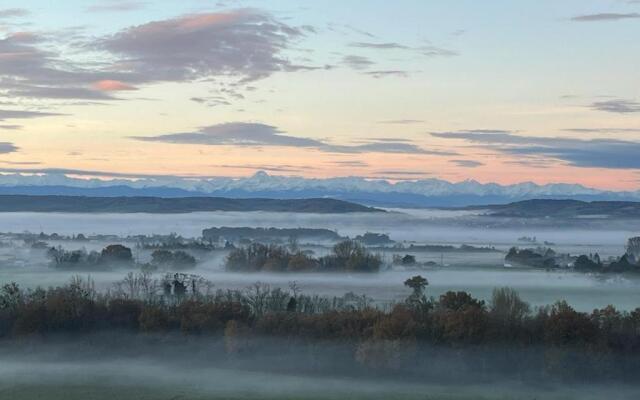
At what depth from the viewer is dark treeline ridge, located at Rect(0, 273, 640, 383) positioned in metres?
52.5

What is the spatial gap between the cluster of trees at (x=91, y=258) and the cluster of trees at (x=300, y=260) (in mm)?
12679

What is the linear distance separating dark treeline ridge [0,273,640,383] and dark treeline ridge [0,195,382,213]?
11848 cm

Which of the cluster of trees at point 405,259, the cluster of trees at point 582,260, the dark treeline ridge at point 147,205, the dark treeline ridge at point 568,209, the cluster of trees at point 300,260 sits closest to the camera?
the cluster of trees at point 582,260

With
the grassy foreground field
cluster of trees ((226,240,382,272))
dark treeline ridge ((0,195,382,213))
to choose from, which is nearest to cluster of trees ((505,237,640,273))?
cluster of trees ((226,240,382,272))

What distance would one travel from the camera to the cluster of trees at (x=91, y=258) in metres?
111

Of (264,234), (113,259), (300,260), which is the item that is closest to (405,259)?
(300,260)

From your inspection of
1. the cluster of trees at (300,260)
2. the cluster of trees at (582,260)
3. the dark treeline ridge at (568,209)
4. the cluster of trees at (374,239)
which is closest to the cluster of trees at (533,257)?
the cluster of trees at (582,260)

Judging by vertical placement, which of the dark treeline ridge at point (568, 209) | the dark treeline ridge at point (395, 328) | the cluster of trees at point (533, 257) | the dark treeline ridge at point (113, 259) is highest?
the dark treeline ridge at point (568, 209)

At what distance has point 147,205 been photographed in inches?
7554

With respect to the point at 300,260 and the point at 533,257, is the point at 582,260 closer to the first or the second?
the point at 533,257

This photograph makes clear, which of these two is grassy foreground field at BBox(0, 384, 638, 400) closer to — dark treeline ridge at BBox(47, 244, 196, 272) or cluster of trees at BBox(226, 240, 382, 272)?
dark treeline ridge at BBox(47, 244, 196, 272)

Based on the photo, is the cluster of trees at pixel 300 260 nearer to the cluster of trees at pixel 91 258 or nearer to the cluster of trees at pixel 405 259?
the cluster of trees at pixel 405 259

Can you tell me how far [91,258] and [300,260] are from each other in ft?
83.5

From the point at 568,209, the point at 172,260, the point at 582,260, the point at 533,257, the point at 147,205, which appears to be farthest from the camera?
the point at 147,205
